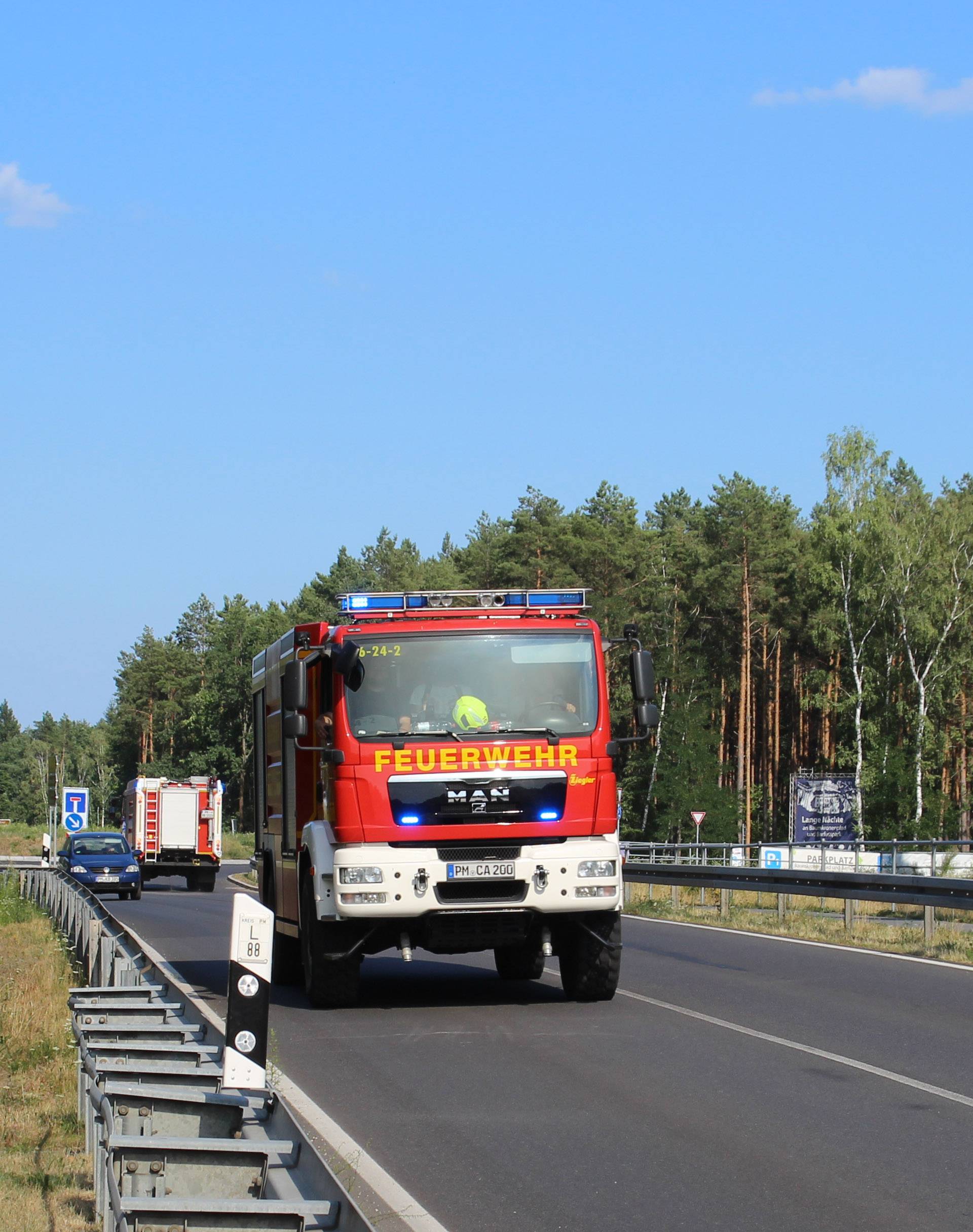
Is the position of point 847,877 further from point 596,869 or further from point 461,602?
point 461,602

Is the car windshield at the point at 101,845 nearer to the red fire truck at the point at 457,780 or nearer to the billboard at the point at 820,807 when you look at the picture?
the billboard at the point at 820,807

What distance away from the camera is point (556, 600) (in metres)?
13.5

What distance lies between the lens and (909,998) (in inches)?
547

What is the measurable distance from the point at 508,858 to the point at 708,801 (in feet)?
210

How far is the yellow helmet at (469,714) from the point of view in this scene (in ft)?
41.6

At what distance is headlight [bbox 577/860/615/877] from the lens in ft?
41.6

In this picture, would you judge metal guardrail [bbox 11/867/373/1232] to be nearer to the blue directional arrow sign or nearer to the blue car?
the blue car

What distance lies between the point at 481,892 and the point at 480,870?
0.62 feet

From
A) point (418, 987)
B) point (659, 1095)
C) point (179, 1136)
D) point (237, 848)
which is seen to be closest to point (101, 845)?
point (418, 987)

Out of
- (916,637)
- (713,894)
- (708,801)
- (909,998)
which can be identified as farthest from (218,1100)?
(708,801)

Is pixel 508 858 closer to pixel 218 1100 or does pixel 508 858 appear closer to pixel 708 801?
pixel 218 1100

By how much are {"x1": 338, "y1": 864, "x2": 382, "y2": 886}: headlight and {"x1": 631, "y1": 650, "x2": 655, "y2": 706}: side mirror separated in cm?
241

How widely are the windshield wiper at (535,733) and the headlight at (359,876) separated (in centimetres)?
144

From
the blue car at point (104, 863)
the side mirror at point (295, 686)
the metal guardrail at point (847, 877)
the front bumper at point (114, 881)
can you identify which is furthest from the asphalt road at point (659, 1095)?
the blue car at point (104, 863)
